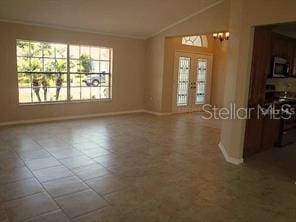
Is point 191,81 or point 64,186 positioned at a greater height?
point 191,81

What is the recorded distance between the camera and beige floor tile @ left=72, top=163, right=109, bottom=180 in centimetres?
333

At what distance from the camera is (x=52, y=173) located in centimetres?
339

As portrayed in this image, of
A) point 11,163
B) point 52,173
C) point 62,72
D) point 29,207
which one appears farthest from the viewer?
point 62,72

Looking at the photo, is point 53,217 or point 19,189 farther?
point 19,189

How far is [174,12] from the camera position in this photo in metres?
6.15

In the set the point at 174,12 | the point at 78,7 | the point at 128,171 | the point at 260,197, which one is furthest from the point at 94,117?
the point at 260,197

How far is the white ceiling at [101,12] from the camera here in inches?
203

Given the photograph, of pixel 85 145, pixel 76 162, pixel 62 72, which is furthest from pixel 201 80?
pixel 76 162

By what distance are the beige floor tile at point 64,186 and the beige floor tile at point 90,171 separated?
123 millimetres

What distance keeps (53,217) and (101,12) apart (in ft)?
14.9

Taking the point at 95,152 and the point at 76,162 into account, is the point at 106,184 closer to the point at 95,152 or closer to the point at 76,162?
the point at 76,162

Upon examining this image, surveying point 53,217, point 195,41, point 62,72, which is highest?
point 195,41

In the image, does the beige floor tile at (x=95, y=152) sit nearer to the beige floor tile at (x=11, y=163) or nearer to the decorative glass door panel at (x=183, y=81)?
the beige floor tile at (x=11, y=163)

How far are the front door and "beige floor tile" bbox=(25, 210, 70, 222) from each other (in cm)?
628
